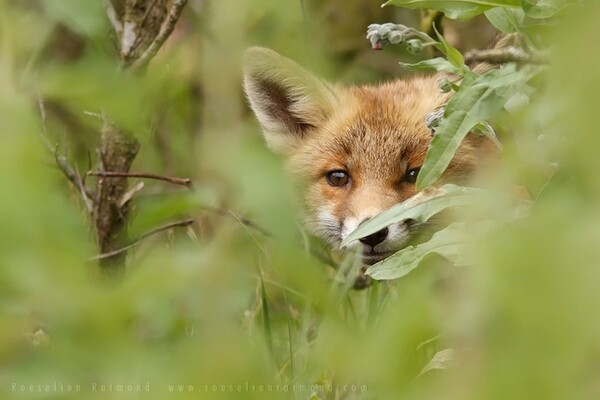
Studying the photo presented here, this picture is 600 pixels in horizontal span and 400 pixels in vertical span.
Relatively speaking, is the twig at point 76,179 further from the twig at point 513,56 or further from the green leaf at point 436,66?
the twig at point 513,56

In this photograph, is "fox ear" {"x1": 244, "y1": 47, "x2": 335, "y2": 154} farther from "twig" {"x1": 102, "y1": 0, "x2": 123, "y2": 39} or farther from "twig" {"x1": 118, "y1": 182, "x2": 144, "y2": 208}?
"twig" {"x1": 118, "y1": 182, "x2": 144, "y2": 208}

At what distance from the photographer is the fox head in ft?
11.5

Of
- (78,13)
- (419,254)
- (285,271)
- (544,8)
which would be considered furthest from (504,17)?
(285,271)

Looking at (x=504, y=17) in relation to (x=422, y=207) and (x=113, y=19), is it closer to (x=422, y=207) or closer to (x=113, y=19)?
(x=422, y=207)

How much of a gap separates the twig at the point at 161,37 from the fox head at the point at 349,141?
2.02 feet

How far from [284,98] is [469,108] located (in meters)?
2.28

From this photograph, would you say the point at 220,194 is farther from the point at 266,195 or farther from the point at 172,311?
the point at 266,195

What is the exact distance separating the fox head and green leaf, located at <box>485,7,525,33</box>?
4.20ft

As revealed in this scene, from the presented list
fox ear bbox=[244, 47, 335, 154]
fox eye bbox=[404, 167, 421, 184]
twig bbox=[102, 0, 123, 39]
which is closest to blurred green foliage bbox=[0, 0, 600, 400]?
twig bbox=[102, 0, 123, 39]

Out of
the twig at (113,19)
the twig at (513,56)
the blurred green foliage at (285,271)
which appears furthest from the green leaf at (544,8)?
the twig at (113,19)

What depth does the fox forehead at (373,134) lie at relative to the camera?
3.63m

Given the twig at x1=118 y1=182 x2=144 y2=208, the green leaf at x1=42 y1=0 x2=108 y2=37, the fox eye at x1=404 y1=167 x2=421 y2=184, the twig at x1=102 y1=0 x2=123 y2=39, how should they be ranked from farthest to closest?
1. the fox eye at x1=404 y1=167 x2=421 y2=184
2. the twig at x1=102 y1=0 x2=123 y2=39
3. the twig at x1=118 y1=182 x2=144 y2=208
4. the green leaf at x1=42 y1=0 x2=108 y2=37

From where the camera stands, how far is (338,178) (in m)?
3.81

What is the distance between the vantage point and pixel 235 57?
188 cm
